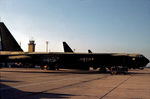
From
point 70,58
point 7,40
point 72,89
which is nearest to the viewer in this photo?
point 72,89

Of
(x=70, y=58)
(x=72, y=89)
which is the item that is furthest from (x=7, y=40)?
(x=72, y=89)

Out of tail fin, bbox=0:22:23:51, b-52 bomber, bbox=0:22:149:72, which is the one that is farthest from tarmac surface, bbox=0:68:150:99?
tail fin, bbox=0:22:23:51

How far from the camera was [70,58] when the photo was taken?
40.4 metres

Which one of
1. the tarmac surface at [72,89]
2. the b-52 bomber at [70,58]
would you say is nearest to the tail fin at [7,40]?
the b-52 bomber at [70,58]

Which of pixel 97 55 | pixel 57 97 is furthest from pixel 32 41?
pixel 57 97

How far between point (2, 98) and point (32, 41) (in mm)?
123280

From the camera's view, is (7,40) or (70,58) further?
(7,40)

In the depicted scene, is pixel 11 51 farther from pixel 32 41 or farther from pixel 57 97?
pixel 32 41

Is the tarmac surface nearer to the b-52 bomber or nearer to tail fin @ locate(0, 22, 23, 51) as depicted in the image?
the b-52 bomber

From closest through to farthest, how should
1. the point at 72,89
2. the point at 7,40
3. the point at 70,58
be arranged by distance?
the point at 72,89
the point at 70,58
the point at 7,40

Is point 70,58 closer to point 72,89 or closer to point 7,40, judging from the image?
point 7,40

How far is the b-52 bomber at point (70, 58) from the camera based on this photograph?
36125 millimetres

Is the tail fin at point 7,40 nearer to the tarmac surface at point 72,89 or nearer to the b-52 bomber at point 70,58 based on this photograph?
the b-52 bomber at point 70,58

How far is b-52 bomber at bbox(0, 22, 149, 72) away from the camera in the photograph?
36.1m
